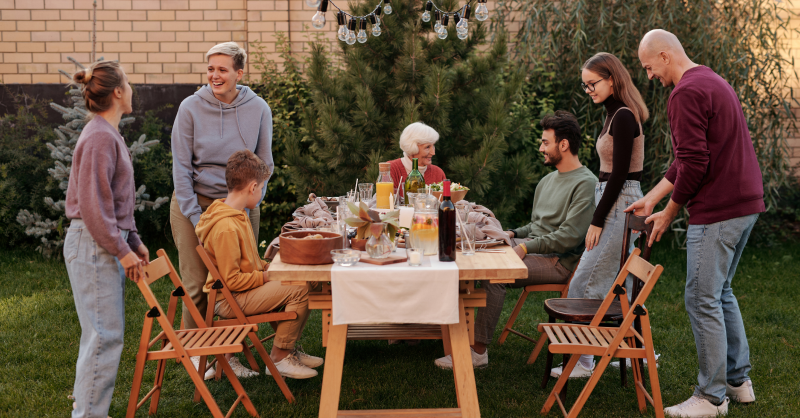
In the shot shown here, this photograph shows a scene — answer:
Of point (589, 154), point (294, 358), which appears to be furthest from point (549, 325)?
point (589, 154)

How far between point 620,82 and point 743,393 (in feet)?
5.51

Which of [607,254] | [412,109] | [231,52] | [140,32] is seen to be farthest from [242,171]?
[140,32]

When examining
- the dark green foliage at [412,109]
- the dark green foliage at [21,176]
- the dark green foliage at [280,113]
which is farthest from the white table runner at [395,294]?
the dark green foliage at [21,176]

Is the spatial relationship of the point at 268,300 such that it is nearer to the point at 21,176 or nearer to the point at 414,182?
the point at 414,182

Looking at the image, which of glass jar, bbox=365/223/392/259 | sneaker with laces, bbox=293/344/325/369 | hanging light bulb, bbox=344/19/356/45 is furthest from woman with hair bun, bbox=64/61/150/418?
hanging light bulb, bbox=344/19/356/45

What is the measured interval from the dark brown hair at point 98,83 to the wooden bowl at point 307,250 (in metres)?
0.92

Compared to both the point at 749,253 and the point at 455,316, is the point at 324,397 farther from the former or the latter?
the point at 749,253

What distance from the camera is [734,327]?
3.03 metres

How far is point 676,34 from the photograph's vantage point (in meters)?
6.07

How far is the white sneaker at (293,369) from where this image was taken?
3316mm

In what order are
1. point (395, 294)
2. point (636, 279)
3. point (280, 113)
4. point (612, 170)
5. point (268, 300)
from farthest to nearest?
point (280, 113), point (612, 170), point (268, 300), point (636, 279), point (395, 294)

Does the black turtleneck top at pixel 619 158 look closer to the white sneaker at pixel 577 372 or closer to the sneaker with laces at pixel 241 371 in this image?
the white sneaker at pixel 577 372

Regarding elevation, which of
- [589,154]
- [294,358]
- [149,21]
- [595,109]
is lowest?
[294,358]

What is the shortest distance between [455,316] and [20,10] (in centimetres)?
726
